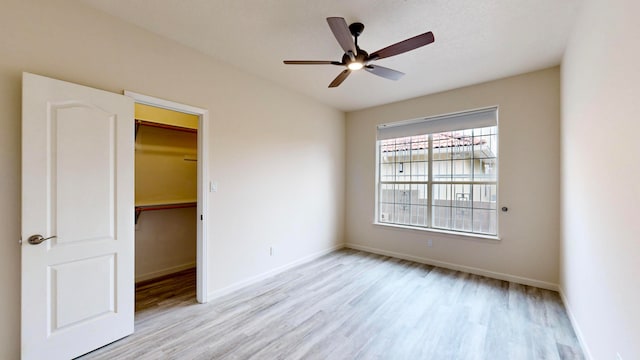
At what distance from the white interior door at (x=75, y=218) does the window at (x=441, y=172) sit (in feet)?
12.8

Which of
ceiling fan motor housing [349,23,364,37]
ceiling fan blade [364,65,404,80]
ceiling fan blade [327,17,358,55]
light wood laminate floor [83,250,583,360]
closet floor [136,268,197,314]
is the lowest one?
closet floor [136,268,197,314]

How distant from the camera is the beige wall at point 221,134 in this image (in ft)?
5.97

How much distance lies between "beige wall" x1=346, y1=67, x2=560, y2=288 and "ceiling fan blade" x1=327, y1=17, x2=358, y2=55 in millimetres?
2519

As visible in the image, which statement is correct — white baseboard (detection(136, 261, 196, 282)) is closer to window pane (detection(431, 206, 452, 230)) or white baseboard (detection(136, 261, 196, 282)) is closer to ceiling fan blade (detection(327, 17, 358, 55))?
ceiling fan blade (detection(327, 17, 358, 55))

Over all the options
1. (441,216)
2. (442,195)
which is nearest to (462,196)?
(442,195)

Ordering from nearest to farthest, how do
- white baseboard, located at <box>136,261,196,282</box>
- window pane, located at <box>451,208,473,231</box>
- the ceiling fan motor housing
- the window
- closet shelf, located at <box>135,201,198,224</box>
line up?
the ceiling fan motor housing → closet shelf, located at <box>135,201,198,224</box> → white baseboard, located at <box>136,261,196,282</box> → the window → window pane, located at <box>451,208,473,231</box>

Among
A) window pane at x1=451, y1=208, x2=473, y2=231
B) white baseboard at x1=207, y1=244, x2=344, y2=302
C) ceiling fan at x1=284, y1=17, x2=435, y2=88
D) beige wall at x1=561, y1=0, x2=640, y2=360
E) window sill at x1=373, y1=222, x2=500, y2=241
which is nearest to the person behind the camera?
beige wall at x1=561, y1=0, x2=640, y2=360

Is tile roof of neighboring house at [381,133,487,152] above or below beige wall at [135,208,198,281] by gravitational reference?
above

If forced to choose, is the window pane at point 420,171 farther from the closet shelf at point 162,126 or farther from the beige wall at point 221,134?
the closet shelf at point 162,126

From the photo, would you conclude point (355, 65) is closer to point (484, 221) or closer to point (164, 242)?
point (484, 221)

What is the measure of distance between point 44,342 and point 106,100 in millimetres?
1839

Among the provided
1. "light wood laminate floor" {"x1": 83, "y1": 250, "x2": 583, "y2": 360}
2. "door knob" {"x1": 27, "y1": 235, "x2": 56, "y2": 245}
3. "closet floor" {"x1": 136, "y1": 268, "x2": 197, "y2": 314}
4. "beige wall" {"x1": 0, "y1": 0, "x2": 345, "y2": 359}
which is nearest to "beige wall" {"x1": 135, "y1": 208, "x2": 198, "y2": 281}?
"closet floor" {"x1": 136, "y1": 268, "x2": 197, "y2": 314}

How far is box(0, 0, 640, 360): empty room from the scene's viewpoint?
180 centimetres

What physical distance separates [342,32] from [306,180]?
270cm
